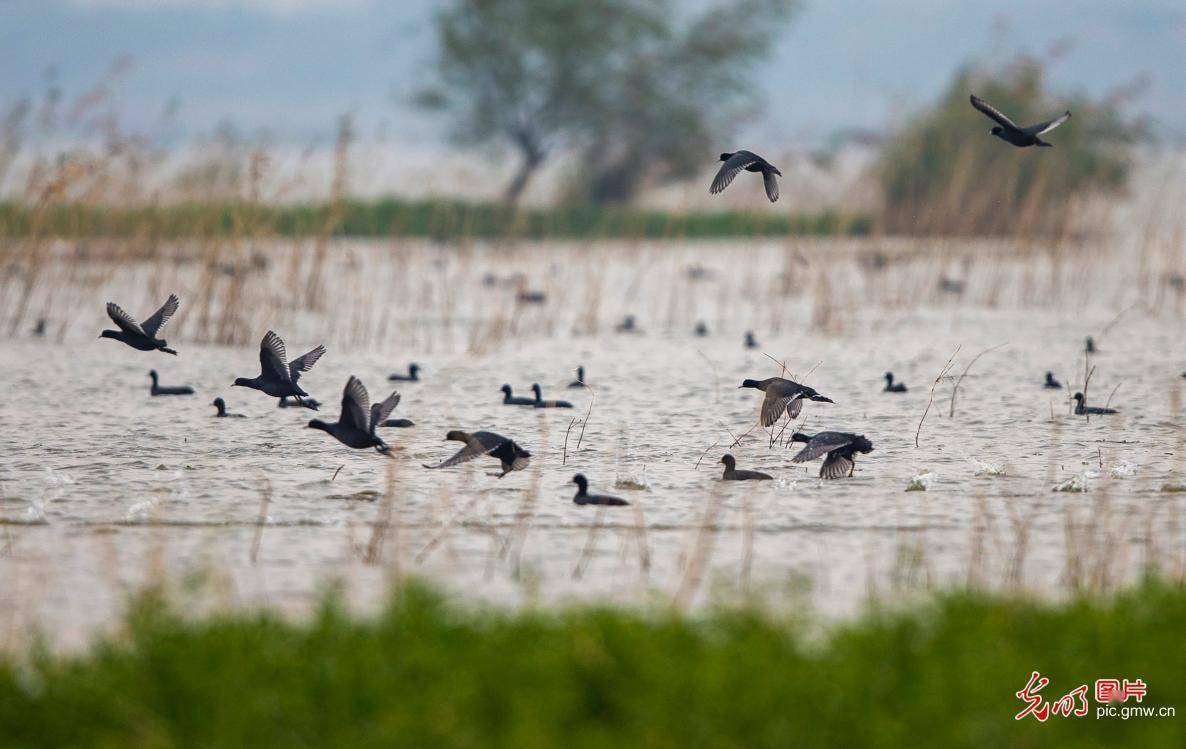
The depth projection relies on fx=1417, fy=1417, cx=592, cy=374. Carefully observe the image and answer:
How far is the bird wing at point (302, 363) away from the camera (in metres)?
5.75

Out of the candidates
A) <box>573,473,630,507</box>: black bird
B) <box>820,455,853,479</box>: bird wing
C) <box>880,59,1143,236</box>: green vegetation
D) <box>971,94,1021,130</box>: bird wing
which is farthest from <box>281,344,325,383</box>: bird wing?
<box>880,59,1143,236</box>: green vegetation

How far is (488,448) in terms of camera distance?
5055mm

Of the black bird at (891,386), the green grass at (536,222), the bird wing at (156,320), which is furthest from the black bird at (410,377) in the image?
the green grass at (536,222)

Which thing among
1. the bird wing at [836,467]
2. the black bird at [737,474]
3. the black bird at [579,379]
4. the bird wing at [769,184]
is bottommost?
the black bird at [737,474]

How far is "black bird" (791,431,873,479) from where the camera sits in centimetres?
520

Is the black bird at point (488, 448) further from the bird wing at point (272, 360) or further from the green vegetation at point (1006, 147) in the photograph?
the green vegetation at point (1006, 147)

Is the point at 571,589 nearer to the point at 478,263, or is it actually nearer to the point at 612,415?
the point at 612,415

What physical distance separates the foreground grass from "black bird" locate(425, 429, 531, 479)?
5.22ft

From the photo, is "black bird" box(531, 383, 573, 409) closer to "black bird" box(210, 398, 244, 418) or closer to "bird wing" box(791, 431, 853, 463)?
"black bird" box(210, 398, 244, 418)

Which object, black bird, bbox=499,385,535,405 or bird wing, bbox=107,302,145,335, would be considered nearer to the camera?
bird wing, bbox=107,302,145,335

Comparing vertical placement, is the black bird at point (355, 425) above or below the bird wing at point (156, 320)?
below

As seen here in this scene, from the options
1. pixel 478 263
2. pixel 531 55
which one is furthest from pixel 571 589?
pixel 531 55

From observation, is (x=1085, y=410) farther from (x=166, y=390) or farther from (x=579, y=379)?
(x=166, y=390)

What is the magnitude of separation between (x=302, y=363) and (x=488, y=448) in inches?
49.1
